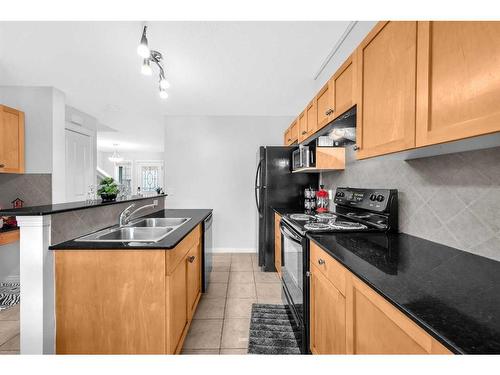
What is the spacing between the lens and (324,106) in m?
1.95

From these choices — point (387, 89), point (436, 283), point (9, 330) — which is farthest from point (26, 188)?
point (436, 283)

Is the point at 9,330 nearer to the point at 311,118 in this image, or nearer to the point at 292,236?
the point at 292,236

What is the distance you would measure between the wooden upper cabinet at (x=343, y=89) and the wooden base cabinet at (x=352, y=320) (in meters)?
0.97

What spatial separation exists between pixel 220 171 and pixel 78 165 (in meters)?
2.52

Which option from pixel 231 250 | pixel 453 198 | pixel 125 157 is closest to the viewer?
pixel 453 198

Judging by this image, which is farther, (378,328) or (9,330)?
(9,330)

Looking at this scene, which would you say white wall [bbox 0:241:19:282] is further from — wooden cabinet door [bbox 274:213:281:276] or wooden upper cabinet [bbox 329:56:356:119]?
wooden upper cabinet [bbox 329:56:356:119]

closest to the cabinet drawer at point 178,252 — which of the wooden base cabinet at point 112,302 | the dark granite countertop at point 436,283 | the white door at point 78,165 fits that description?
the wooden base cabinet at point 112,302

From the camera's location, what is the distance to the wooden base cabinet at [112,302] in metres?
1.28

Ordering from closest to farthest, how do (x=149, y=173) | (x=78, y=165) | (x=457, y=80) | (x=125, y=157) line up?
(x=457, y=80)
(x=78, y=165)
(x=125, y=157)
(x=149, y=173)

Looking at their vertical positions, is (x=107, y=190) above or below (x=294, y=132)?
below

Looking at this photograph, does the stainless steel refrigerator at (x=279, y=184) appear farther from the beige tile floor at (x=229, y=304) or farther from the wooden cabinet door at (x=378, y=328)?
the wooden cabinet door at (x=378, y=328)
